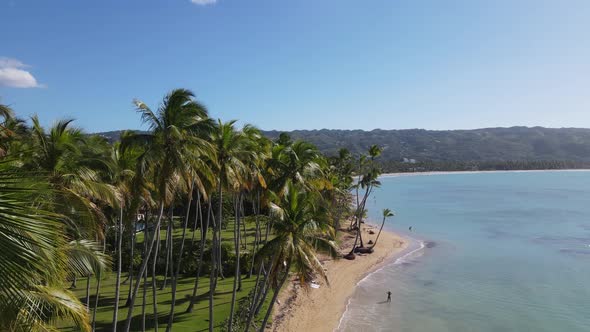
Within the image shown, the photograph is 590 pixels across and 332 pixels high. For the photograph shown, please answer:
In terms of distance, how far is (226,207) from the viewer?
4697 cm

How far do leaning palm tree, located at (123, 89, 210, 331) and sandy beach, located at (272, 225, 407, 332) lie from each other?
784 centimetres

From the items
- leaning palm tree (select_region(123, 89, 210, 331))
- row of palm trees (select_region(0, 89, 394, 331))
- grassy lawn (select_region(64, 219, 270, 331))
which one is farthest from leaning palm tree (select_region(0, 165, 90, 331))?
grassy lawn (select_region(64, 219, 270, 331))

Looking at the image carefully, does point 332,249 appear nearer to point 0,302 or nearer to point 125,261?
point 0,302

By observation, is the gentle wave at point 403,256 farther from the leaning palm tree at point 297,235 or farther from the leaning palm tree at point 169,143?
the leaning palm tree at point 169,143

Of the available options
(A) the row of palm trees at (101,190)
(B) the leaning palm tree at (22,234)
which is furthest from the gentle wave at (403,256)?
(B) the leaning palm tree at (22,234)

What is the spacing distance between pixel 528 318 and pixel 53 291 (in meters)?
36.0

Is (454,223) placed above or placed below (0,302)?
below

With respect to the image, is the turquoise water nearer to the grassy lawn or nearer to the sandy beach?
the sandy beach

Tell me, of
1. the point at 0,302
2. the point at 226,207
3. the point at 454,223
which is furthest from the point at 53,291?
the point at 454,223

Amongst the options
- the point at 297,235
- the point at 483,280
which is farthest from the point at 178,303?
the point at 483,280

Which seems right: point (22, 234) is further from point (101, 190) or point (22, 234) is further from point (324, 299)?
point (324, 299)

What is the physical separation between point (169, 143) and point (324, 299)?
23855 mm

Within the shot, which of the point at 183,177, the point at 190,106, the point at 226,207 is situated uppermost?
the point at 190,106

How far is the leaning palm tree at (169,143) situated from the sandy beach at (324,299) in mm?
7844
